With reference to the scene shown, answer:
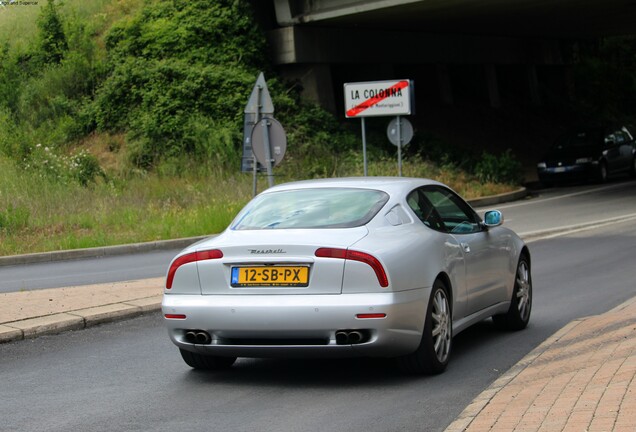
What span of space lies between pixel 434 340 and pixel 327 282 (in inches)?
38.7

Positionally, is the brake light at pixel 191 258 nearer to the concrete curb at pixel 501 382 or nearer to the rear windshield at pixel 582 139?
the concrete curb at pixel 501 382

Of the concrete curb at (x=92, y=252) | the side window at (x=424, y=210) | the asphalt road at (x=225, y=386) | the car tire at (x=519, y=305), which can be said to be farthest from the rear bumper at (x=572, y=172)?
the side window at (x=424, y=210)

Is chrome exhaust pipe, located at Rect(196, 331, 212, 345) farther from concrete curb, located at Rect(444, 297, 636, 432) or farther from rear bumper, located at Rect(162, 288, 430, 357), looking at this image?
concrete curb, located at Rect(444, 297, 636, 432)

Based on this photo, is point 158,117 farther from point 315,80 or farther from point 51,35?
point 51,35

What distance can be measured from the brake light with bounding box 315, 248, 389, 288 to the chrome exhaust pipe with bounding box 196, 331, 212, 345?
3.09 ft

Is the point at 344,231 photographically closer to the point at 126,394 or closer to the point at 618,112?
the point at 126,394

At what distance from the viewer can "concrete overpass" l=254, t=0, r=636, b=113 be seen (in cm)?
3269

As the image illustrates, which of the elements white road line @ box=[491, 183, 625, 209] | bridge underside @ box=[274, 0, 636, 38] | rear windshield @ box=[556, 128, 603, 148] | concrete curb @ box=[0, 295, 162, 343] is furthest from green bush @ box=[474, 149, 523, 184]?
concrete curb @ box=[0, 295, 162, 343]

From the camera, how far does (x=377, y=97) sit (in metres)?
24.8

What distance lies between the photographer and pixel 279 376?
7895 millimetres

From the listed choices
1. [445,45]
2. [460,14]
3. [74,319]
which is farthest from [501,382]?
[445,45]

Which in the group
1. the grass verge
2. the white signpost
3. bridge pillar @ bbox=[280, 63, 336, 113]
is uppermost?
bridge pillar @ bbox=[280, 63, 336, 113]

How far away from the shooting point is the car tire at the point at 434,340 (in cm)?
754

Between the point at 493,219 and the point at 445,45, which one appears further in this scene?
the point at 445,45
